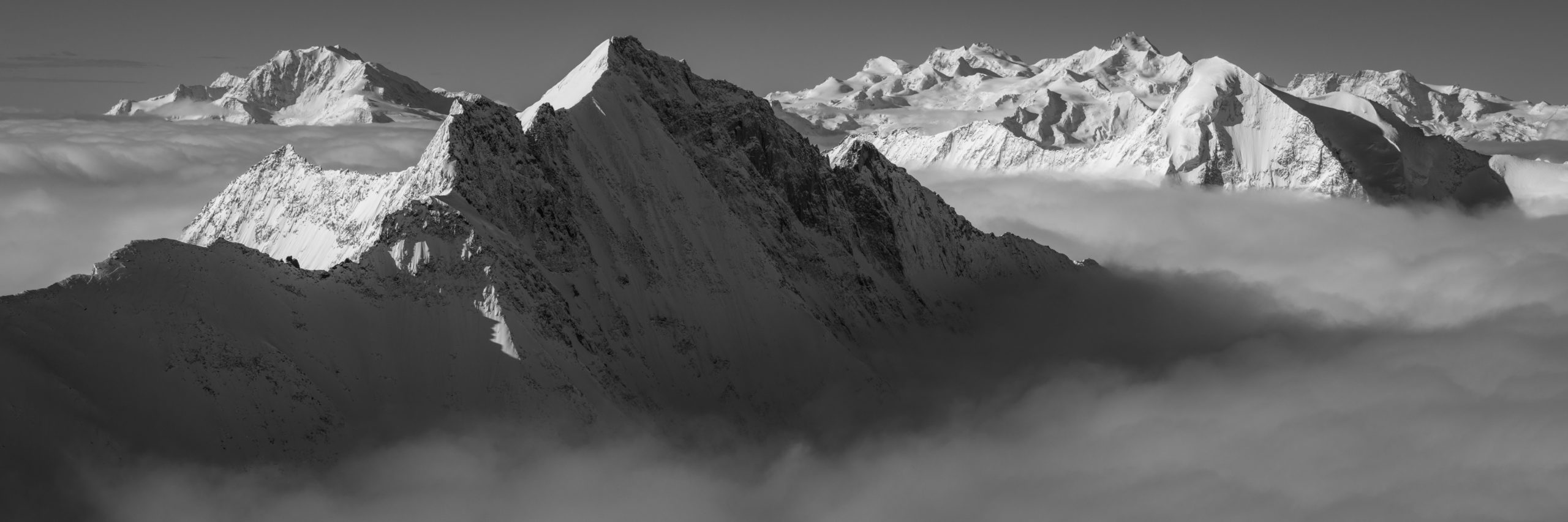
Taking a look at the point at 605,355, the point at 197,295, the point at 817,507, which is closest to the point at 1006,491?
the point at 817,507

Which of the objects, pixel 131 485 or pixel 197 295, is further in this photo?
pixel 197 295

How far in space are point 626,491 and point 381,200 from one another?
67903 millimetres

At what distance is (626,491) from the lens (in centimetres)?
15575

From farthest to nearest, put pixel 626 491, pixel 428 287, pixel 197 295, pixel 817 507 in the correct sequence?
pixel 817 507 → pixel 428 287 → pixel 626 491 → pixel 197 295

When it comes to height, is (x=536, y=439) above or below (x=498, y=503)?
above

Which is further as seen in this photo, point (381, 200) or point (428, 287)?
point (381, 200)

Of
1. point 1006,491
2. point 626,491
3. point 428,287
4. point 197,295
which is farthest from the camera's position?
point 1006,491

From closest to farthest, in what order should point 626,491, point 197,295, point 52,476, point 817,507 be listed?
point 52,476, point 197,295, point 626,491, point 817,507

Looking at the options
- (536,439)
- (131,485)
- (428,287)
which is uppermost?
(428,287)

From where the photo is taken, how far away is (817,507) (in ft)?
591

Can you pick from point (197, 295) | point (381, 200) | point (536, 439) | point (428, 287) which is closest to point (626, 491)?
point (536, 439)

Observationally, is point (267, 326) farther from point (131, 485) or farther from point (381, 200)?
point (381, 200)

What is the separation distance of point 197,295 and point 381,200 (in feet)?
165

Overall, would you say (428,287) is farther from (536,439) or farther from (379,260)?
(536,439)
